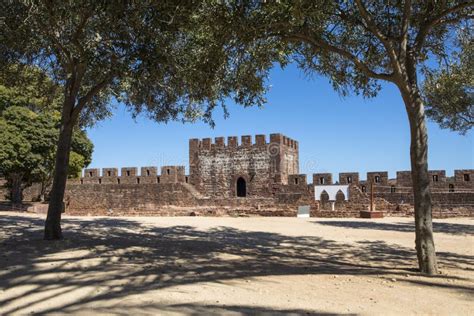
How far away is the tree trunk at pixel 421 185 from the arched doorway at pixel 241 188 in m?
24.6

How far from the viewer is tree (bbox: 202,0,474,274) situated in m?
7.14

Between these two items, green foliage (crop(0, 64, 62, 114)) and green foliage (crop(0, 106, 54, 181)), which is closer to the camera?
green foliage (crop(0, 64, 62, 114))

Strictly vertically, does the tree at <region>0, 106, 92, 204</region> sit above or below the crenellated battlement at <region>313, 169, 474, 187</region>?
above

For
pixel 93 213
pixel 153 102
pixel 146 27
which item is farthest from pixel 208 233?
pixel 93 213

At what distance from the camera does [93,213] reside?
25.8 m

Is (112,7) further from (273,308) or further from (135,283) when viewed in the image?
(273,308)

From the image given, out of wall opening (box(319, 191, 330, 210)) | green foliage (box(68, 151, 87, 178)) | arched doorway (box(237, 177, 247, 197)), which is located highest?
green foliage (box(68, 151, 87, 178))

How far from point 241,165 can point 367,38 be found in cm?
2129

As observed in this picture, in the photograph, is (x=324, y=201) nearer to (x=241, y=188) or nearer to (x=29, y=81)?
(x=241, y=188)

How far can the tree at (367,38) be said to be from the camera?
7.14m

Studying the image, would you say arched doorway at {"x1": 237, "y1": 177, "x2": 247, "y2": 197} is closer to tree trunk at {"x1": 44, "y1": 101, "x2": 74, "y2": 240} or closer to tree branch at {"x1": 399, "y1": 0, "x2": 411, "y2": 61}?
tree trunk at {"x1": 44, "y1": 101, "x2": 74, "y2": 240}

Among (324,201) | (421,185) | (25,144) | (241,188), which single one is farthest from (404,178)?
(25,144)

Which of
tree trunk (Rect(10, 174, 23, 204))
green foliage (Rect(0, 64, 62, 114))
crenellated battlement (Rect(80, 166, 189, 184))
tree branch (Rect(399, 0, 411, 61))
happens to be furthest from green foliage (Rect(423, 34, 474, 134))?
tree trunk (Rect(10, 174, 23, 204))

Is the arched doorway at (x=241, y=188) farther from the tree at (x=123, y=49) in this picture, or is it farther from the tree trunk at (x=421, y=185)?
the tree trunk at (x=421, y=185)
